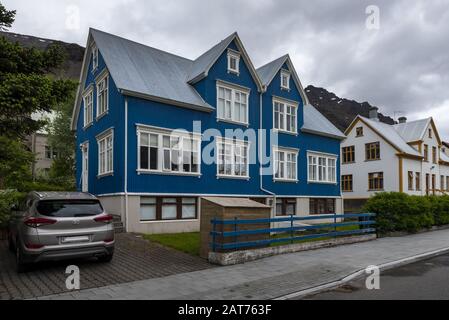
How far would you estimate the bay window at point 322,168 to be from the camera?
83.2 ft

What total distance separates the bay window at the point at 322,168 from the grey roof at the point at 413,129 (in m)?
17.8

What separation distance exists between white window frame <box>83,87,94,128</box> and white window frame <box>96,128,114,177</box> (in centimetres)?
224

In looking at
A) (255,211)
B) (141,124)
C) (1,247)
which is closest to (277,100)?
(141,124)

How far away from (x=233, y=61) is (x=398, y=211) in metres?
11.8

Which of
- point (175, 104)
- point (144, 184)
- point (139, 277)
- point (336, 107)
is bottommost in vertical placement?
point (139, 277)

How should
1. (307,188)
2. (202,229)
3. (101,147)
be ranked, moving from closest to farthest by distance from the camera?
(202,229) → (101,147) → (307,188)

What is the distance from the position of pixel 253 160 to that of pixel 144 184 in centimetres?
738

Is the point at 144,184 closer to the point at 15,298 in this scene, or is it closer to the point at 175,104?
the point at 175,104

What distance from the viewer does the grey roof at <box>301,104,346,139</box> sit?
2541cm

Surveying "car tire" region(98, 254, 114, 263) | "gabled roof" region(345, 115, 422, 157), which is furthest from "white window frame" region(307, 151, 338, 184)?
"car tire" region(98, 254, 114, 263)

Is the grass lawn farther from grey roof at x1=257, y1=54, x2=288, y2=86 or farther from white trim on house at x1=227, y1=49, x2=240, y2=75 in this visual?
grey roof at x1=257, y1=54, x2=288, y2=86

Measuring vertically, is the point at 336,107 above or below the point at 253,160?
above

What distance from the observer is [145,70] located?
1922 cm

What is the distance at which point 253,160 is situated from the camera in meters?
21.7
